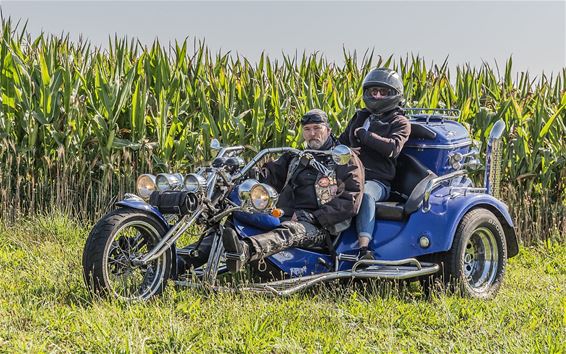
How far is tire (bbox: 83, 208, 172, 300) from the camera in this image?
567 centimetres

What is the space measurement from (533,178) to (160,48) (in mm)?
4692

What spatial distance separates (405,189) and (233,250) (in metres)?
1.98

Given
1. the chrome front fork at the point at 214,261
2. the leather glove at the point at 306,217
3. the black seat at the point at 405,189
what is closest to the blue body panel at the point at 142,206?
the chrome front fork at the point at 214,261

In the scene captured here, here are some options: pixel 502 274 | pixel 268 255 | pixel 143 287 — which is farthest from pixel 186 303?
pixel 502 274

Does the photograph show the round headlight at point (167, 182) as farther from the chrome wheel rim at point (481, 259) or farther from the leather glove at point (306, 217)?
the chrome wheel rim at point (481, 259)

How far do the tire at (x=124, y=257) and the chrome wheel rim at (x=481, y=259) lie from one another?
2655 mm

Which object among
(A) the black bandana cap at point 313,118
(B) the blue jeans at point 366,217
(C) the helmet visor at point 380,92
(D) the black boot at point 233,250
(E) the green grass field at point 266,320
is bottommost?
(E) the green grass field at point 266,320

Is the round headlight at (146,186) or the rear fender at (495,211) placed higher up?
the round headlight at (146,186)

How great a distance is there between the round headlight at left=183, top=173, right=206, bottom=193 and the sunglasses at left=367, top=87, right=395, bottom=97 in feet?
6.80

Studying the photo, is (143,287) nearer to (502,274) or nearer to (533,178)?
(502,274)

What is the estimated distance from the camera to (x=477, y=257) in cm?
736

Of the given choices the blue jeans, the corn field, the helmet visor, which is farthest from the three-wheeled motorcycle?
the corn field

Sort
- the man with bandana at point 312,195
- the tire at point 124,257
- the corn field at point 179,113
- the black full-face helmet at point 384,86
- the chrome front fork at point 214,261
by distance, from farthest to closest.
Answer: the corn field at point 179,113
the black full-face helmet at point 384,86
the man with bandana at point 312,195
the chrome front fork at point 214,261
the tire at point 124,257

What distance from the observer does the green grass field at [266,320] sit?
4.98m
